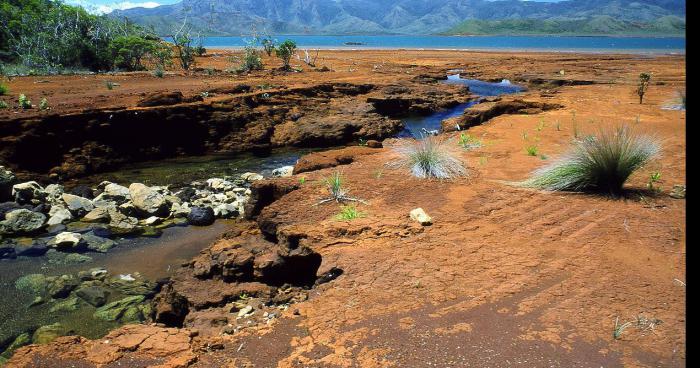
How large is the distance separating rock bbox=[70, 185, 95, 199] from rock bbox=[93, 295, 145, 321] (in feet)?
17.1

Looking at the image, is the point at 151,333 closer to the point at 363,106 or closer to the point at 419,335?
the point at 419,335

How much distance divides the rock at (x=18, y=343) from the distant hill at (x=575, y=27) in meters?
179

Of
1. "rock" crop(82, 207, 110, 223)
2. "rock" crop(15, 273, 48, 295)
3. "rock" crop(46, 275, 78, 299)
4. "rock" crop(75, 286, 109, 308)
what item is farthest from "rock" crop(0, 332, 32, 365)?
"rock" crop(82, 207, 110, 223)

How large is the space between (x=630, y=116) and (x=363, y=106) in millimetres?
9255

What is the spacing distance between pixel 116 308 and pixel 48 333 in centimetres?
79

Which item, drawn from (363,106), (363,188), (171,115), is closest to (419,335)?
(363,188)

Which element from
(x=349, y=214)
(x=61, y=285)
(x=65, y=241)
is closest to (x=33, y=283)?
(x=61, y=285)

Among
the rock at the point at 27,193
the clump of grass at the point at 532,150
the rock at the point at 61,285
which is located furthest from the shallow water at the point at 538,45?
the rock at the point at 61,285

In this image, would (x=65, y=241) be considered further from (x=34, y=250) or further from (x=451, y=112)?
(x=451, y=112)

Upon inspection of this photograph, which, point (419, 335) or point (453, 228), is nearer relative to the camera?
point (419, 335)

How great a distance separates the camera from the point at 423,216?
6.13m

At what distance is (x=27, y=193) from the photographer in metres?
10.2

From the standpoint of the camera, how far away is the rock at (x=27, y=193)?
10070 millimetres

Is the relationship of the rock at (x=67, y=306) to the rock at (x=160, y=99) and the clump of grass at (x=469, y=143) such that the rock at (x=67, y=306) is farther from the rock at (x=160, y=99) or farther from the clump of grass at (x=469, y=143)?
the rock at (x=160, y=99)
